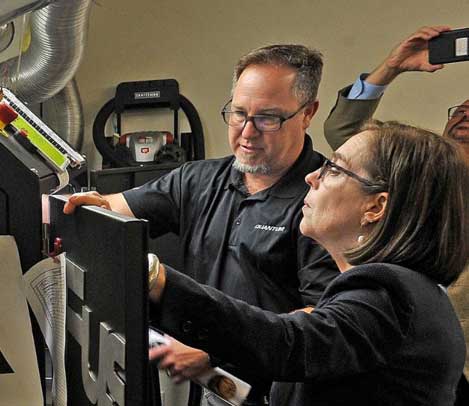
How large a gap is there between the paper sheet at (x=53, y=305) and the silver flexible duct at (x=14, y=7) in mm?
315

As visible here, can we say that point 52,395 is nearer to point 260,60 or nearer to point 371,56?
point 260,60

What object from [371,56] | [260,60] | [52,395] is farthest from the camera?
[371,56]

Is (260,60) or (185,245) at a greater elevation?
(260,60)

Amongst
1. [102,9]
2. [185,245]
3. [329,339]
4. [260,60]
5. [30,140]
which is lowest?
[185,245]

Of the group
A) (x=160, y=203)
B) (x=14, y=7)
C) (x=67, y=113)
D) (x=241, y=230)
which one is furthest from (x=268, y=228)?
(x=67, y=113)

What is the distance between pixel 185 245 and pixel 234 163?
0.25 metres

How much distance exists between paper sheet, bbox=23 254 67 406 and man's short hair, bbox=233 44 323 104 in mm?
920

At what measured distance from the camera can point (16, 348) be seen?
83 centimetres

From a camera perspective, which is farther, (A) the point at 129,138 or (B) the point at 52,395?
(A) the point at 129,138

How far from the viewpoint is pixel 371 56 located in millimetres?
3412

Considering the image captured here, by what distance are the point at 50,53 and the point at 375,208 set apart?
2.05m

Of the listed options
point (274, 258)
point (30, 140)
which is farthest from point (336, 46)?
point (30, 140)

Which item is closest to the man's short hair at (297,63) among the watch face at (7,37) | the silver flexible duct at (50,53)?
the silver flexible duct at (50,53)

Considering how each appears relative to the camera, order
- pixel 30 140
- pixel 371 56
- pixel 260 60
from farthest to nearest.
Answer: pixel 371 56 < pixel 260 60 < pixel 30 140
